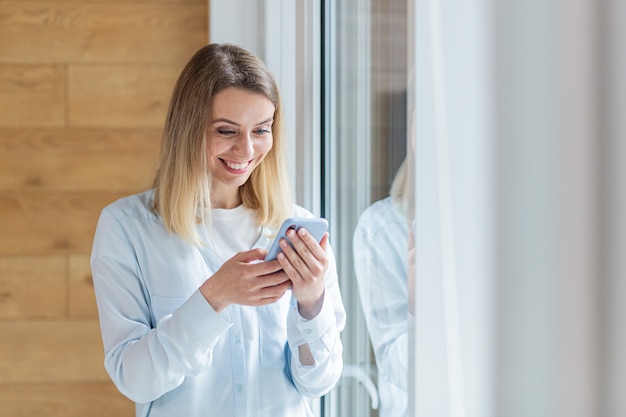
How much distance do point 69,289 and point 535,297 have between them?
196cm

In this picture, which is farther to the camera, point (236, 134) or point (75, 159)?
point (75, 159)

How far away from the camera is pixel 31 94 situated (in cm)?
208

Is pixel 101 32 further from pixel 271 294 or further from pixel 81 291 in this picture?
pixel 271 294

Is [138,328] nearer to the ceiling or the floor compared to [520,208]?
nearer to the floor

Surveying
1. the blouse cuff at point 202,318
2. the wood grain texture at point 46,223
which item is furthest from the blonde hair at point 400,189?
the wood grain texture at point 46,223

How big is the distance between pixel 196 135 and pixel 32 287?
43.4 inches

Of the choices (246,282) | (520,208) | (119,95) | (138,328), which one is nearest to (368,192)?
(246,282)

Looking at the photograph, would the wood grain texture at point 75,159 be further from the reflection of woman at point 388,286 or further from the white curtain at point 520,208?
the white curtain at point 520,208

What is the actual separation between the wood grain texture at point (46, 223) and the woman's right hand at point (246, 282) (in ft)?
3.57

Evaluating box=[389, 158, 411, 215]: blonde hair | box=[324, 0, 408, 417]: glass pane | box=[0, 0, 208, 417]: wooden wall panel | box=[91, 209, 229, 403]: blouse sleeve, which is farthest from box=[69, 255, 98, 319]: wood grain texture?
box=[389, 158, 411, 215]: blonde hair

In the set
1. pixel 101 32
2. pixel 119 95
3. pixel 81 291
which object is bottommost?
pixel 81 291

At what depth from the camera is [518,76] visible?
32 centimetres

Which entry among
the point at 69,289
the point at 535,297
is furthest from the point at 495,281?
the point at 69,289

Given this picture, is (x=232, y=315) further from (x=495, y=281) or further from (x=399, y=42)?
(x=495, y=281)
